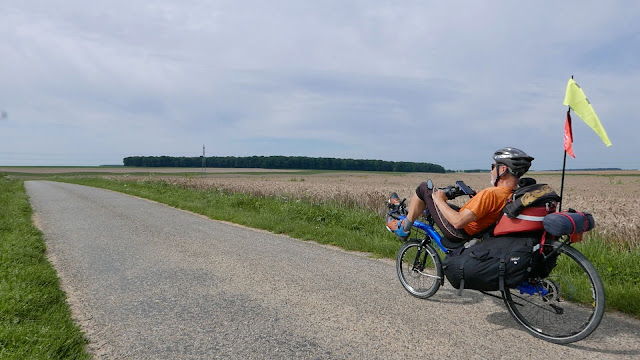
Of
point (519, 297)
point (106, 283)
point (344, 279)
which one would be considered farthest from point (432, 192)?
point (106, 283)

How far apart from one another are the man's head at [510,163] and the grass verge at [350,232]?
6.93 feet

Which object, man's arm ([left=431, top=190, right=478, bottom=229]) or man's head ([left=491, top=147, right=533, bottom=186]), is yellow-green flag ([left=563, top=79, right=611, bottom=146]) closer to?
man's head ([left=491, top=147, right=533, bottom=186])

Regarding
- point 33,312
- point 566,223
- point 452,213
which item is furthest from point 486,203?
point 33,312

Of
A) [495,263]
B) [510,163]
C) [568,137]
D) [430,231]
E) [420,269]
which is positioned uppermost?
[568,137]

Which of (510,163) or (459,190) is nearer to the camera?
(510,163)

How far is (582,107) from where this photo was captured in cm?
465

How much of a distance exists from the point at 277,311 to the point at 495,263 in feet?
7.97

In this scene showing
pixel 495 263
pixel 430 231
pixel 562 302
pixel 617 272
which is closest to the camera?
pixel 495 263

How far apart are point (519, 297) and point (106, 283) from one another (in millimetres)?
5462

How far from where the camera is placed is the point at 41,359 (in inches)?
138

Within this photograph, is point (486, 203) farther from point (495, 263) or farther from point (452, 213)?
point (495, 263)

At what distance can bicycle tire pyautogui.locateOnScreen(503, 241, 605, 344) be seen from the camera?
12.6 ft

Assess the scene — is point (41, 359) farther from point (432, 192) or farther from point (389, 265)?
point (389, 265)

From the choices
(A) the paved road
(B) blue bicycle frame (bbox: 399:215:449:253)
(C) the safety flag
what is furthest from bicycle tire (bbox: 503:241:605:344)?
(C) the safety flag
